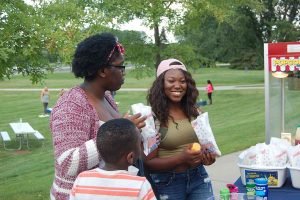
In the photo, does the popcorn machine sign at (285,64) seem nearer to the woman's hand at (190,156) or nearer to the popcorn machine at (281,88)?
the popcorn machine at (281,88)

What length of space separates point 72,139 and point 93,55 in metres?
0.43

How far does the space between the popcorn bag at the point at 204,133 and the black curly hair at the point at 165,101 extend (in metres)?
0.16

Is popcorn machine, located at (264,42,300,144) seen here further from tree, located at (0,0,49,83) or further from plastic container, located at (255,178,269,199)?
tree, located at (0,0,49,83)

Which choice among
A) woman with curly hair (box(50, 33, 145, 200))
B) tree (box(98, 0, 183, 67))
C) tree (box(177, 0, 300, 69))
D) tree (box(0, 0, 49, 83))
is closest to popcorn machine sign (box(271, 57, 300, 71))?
tree (box(0, 0, 49, 83))

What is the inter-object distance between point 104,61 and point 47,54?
2.92 m

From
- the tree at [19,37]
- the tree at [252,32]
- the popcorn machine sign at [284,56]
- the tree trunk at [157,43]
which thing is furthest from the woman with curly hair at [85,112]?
the tree at [252,32]

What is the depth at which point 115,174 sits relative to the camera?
1.99 m

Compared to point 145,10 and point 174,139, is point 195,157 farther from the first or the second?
point 145,10

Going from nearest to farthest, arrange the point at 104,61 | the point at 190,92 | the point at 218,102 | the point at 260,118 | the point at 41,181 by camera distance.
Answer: the point at 104,61, the point at 190,92, the point at 41,181, the point at 260,118, the point at 218,102

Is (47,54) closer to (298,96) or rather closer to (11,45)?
(11,45)

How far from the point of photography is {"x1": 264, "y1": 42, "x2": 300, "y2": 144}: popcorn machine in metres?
→ 4.34

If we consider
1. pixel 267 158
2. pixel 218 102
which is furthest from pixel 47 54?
pixel 218 102

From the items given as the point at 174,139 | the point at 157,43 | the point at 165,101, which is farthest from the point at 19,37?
the point at 157,43

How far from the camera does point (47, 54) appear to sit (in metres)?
4.96
